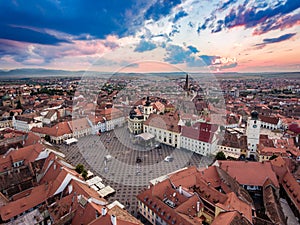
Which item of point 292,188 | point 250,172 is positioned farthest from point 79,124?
point 292,188

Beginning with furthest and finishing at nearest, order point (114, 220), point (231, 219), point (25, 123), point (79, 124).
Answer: point (25, 123)
point (79, 124)
point (231, 219)
point (114, 220)

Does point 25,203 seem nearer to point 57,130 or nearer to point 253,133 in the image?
point 57,130

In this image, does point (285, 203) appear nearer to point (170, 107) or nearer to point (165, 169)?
point (165, 169)

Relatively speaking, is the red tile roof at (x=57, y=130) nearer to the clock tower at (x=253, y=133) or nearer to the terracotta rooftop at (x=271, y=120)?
the clock tower at (x=253, y=133)

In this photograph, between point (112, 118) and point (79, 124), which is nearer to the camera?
point (79, 124)

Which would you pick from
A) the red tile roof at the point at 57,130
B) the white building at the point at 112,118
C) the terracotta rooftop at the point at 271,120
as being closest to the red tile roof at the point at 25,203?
the red tile roof at the point at 57,130

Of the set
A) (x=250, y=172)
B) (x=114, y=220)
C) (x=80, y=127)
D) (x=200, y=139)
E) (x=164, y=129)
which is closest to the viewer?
(x=114, y=220)

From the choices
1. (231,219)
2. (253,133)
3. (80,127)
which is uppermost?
(231,219)
